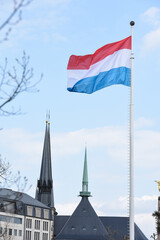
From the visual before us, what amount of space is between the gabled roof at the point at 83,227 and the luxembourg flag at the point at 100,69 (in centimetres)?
12857

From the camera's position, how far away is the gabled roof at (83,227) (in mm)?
153250

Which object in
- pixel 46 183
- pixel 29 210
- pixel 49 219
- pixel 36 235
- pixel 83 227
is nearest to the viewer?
pixel 29 210

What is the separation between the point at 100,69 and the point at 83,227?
131m

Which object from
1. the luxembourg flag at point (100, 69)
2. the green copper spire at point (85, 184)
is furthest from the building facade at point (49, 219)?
the luxembourg flag at point (100, 69)

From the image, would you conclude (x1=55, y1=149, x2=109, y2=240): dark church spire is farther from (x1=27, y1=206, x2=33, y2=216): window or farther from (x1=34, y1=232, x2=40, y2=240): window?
(x1=27, y1=206, x2=33, y2=216): window

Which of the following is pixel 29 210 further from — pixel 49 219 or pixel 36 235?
pixel 49 219

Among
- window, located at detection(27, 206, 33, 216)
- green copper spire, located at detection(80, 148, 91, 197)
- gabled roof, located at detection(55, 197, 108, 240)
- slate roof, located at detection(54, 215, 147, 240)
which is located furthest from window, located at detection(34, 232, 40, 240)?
slate roof, located at detection(54, 215, 147, 240)

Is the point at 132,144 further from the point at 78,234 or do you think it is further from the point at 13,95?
the point at 78,234

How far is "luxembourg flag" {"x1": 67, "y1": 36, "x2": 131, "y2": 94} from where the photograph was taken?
89.5 ft

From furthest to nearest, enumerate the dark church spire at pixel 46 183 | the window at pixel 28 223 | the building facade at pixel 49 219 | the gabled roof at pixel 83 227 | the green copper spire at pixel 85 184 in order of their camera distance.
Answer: the green copper spire at pixel 85 184 → the dark church spire at pixel 46 183 → the gabled roof at pixel 83 227 → the window at pixel 28 223 → the building facade at pixel 49 219

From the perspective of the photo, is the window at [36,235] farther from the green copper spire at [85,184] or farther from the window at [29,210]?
the green copper spire at [85,184]

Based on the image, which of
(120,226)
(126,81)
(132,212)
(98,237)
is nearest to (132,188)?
(132,212)

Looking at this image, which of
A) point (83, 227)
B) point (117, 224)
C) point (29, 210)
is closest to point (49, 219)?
point (29, 210)

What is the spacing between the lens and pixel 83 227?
154m
